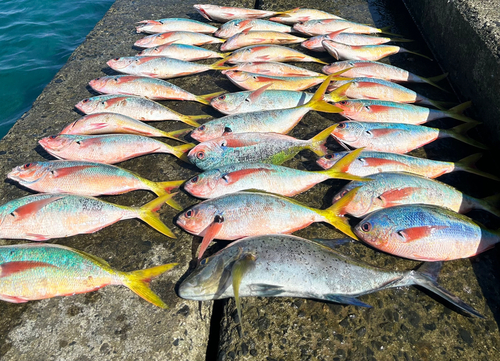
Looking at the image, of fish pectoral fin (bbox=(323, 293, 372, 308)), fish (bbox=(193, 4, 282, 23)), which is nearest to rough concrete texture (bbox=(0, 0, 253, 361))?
fish pectoral fin (bbox=(323, 293, 372, 308))

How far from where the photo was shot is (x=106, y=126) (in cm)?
316

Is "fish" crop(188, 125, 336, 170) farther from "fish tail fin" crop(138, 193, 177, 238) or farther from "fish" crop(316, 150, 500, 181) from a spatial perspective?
"fish tail fin" crop(138, 193, 177, 238)

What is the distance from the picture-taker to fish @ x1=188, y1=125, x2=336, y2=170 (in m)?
2.82

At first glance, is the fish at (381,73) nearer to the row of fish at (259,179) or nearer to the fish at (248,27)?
the row of fish at (259,179)

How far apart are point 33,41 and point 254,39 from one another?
5959 mm

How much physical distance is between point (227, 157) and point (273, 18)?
3318 mm

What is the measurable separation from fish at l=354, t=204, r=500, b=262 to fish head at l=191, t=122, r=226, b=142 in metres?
1.52

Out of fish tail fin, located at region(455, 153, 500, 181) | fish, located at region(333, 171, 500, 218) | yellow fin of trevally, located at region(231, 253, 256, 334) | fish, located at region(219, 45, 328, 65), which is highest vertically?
fish, located at region(219, 45, 328, 65)

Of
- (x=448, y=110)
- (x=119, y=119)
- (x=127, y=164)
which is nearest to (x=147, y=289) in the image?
(x=127, y=164)

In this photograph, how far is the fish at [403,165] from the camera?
2686 millimetres

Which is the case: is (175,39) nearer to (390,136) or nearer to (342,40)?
(342,40)

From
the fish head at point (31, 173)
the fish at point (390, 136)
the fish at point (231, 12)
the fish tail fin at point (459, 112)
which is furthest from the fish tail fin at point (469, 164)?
the fish at point (231, 12)

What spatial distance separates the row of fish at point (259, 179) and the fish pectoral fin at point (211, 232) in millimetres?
10

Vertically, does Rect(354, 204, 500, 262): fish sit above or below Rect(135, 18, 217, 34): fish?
below
